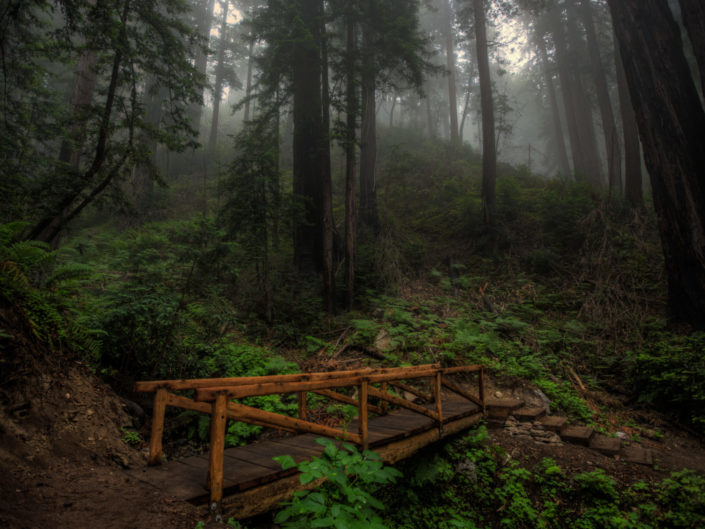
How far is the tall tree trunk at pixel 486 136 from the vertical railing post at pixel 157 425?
1096 cm

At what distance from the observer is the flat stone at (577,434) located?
4.70 meters

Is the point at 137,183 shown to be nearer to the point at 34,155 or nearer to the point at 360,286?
the point at 34,155

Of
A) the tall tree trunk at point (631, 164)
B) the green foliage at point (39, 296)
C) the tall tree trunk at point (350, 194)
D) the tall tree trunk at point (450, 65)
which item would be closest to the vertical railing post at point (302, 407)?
the green foliage at point (39, 296)

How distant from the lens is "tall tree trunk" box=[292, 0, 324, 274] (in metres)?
9.75

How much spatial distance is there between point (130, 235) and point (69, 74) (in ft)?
50.7

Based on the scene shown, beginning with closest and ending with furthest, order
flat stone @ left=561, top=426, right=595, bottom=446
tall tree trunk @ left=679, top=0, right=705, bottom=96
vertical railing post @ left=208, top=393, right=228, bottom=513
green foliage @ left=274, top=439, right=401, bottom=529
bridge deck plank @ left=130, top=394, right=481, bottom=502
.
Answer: green foliage @ left=274, top=439, right=401, bottom=529 < vertical railing post @ left=208, top=393, right=228, bottom=513 < bridge deck plank @ left=130, top=394, right=481, bottom=502 < flat stone @ left=561, top=426, right=595, bottom=446 < tall tree trunk @ left=679, top=0, right=705, bottom=96

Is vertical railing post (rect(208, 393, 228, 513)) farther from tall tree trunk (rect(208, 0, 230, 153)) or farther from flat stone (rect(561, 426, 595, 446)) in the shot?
tall tree trunk (rect(208, 0, 230, 153))

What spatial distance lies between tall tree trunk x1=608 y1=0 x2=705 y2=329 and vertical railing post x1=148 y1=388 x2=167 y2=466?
28.4 ft

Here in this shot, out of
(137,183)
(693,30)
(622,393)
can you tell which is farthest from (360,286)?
(137,183)

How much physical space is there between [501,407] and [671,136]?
6.66 m

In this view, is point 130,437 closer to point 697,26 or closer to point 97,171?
point 97,171

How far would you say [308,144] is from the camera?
10234 millimetres

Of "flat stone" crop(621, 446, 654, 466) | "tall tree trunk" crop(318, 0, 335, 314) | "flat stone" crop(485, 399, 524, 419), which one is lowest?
"flat stone" crop(621, 446, 654, 466)

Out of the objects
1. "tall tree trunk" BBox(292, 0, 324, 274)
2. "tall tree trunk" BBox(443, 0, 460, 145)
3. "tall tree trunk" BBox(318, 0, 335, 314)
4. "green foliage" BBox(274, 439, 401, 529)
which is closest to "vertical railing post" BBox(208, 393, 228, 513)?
"green foliage" BBox(274, 439, 401, 529)
